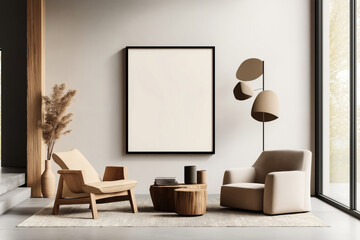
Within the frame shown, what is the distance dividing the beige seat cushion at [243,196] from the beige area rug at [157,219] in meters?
0.09

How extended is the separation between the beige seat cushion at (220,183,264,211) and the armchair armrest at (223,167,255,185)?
0.18m

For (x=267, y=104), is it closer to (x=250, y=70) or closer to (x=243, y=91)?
(x=243, y=91)

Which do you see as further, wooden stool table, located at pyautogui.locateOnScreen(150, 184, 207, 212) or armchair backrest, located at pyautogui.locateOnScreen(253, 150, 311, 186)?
armchair backrest, located at pyautogui.locateOnScreen(253, 150, 311, 186)

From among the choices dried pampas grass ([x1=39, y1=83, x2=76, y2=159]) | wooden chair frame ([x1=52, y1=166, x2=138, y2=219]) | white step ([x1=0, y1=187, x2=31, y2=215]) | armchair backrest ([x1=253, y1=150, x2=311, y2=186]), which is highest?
dried pampas grass ([x1=39, y1=83, x2=76, y2=159])

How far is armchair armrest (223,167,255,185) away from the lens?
6211 millimetres

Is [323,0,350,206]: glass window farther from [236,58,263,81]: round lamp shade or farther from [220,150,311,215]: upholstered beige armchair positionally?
[236,58,263,81]: round lamp shade

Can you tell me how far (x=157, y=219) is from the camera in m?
5.29

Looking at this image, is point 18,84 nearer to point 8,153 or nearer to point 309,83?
point 8,153

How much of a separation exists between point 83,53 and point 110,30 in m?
0.55

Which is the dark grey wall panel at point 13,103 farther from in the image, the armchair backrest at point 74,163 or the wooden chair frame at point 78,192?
the wooden chair frame at point 78,192

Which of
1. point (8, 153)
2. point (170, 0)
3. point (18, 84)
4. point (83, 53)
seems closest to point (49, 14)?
point (83, 53)

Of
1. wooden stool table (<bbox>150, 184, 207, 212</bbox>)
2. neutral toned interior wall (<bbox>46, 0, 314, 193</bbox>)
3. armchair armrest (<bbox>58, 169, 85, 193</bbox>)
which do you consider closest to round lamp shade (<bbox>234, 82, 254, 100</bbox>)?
neutral toned interior wall (<bbox>46, 0, 314, 193</bbox>)

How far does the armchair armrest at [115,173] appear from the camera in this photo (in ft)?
19.6

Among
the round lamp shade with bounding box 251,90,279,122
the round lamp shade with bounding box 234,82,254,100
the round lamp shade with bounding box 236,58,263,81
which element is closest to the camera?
the round lamp shade with bounding box 251,90,279,122
